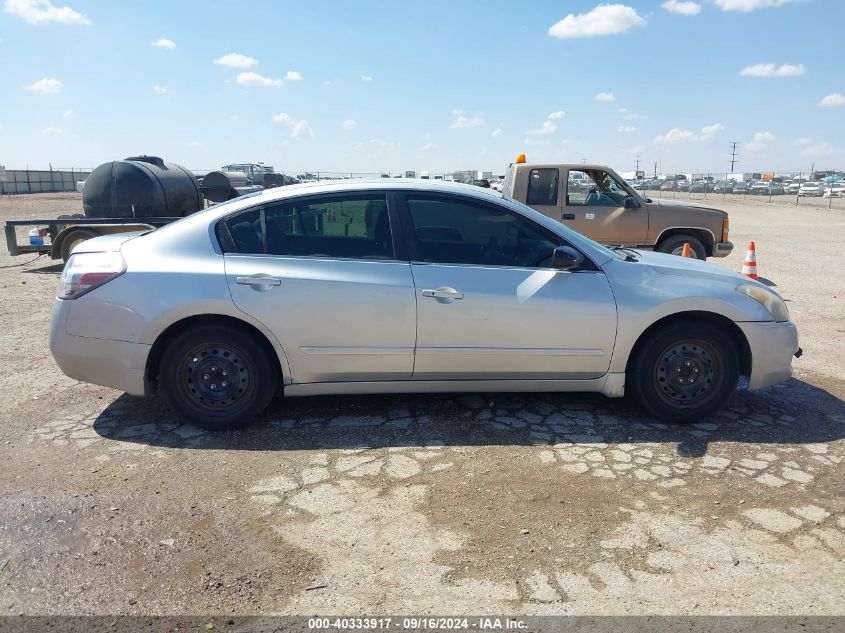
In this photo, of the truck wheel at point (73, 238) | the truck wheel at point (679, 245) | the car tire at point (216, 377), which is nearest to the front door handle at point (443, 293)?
the car tire at point (216, 377)

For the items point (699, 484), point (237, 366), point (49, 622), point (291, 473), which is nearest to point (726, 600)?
point (699, 484)

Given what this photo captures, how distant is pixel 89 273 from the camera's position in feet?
14.8

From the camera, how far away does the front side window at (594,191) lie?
10789 mm

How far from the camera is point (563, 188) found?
10758 mm

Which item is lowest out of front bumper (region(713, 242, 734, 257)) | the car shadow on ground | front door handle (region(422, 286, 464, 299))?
the car shadow on ground

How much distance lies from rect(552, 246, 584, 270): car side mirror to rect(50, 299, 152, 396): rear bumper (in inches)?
107

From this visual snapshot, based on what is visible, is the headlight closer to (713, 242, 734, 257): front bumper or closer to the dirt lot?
the dirt lot

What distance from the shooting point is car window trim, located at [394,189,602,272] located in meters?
4.64

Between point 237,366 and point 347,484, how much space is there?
121 centimetres

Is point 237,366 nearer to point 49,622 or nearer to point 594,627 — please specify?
point 49,622

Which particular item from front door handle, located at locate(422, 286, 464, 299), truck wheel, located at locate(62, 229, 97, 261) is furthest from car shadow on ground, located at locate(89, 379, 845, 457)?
truck wheel, located at locate(62, 229, 97, 261)

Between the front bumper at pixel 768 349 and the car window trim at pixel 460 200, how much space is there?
1.16 metres

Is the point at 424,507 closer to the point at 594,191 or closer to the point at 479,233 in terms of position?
the point at 479,233

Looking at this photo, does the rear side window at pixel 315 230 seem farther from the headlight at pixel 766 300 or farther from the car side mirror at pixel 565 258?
the headlight at pixel 766 300
